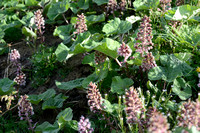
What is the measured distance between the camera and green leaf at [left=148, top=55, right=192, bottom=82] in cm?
293

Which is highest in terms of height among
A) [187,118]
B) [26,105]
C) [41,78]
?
[187,118]

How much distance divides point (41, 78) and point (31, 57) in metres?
0.78

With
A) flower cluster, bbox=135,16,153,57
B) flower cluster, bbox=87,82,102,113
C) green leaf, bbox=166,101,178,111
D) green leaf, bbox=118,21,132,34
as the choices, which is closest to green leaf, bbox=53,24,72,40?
green leaf, bbox=118,21,132,34

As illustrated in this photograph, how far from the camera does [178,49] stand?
140 inches

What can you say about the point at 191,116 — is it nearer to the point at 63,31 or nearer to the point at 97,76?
the point at 97,76

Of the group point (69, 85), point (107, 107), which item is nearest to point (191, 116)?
point (107, 107)

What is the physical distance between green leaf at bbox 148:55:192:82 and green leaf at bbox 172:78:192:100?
0.10m

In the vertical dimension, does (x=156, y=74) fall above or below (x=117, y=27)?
below

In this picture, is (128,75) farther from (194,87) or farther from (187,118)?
(187,118)

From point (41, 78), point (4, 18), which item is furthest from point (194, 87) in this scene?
point (4, 18)

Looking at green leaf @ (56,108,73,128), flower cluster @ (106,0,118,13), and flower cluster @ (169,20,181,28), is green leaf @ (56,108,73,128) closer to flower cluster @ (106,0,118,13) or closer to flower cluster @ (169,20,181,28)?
flower cluster @ (169,20,181,28)

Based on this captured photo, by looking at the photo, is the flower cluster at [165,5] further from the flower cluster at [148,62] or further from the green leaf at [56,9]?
the green leaf at [56,9]

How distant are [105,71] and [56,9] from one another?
2.56 meters

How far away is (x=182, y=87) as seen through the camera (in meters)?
2.96
